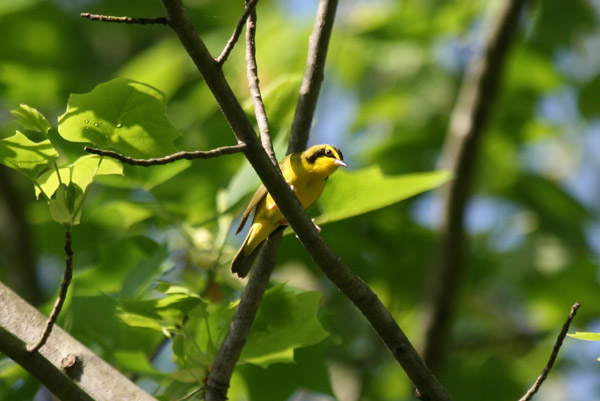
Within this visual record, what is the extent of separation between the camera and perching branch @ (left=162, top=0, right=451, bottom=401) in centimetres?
196

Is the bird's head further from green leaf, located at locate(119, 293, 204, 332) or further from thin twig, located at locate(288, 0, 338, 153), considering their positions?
green leaf, located at locate(119, 293, 204, 332)

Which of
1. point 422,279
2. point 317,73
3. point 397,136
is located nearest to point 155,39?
point 397,136

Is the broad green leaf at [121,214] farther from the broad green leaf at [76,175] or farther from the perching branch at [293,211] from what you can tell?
the perching branch at [293,211]

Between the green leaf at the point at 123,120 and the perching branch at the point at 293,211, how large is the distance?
0.34 m

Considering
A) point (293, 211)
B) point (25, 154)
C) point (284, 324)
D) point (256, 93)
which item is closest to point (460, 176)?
point (284, 324)

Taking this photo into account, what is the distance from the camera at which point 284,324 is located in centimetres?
287

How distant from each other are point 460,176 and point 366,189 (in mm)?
2104

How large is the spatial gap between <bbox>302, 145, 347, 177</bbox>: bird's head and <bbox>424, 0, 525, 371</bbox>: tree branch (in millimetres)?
1530

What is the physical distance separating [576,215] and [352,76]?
7.65ft

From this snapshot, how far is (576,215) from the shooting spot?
6074mm

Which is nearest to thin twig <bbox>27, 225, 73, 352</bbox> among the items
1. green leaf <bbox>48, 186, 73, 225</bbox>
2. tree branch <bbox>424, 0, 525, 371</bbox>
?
green leaf <bbox>48, 186, 73, 225</bbox>

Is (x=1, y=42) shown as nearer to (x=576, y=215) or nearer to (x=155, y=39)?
(x=155, y=39)

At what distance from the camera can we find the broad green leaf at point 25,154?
2.25 meters

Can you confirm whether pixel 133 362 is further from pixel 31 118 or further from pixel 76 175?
pixel 31 118
